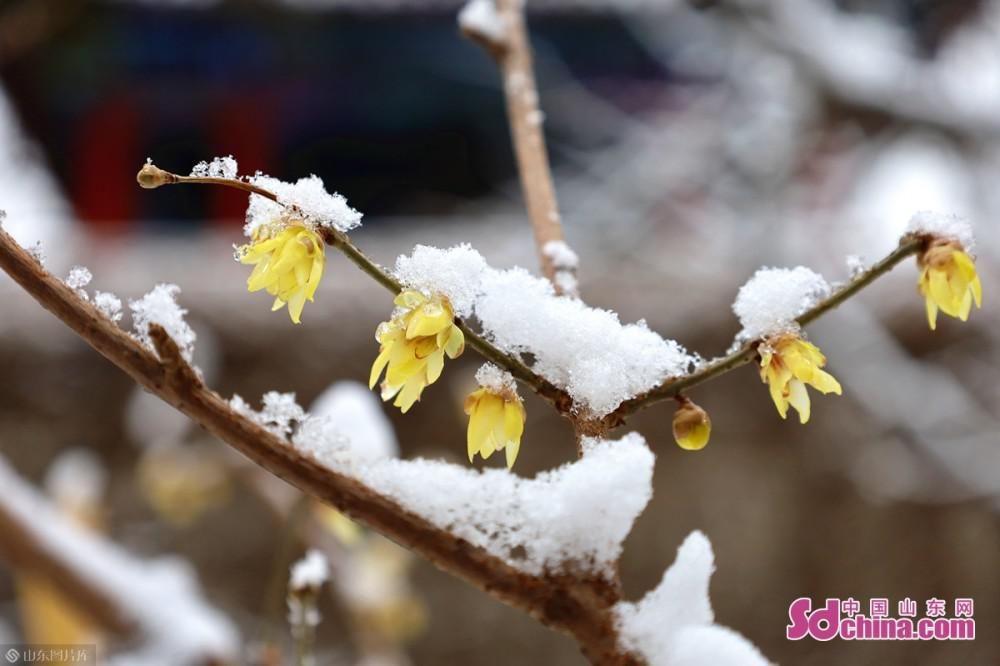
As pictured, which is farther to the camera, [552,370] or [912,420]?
[912,420]

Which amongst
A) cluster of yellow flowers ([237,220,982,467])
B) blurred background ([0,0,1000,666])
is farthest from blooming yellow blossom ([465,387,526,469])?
blurred background ([0,0,1000,666])

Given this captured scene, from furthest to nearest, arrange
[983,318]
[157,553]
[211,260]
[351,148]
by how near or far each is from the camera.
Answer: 1. [351,148]
2. [211,260]
3. [983,318]
4. [157,553]

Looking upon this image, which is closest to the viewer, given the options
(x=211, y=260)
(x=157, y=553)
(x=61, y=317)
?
(x=61, y=317)

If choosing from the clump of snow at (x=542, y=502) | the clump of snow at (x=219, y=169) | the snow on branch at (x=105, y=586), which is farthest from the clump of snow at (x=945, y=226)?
the snow on branch at (x=105, y=586)

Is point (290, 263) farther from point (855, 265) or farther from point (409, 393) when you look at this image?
point (855, 265)

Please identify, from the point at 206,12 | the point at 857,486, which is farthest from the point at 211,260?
the point at 857,486

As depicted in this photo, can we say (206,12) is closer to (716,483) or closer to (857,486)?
(716,483)

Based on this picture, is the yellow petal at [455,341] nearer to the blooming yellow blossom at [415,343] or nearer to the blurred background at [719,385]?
the blooming yellow blossom at [415,343]
